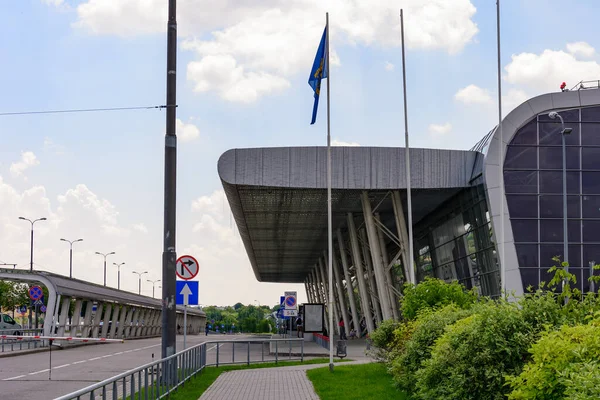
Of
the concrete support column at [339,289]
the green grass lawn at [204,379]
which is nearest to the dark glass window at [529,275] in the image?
the green grass lawn at [204,379]

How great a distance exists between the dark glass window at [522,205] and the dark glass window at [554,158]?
1504mm

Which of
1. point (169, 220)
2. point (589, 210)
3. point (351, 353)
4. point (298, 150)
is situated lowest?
point (351, 353)

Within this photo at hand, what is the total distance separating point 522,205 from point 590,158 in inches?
140

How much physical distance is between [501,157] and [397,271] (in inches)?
1195

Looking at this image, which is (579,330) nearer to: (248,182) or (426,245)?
(248,182)

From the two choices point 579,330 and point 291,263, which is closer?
point 579,330

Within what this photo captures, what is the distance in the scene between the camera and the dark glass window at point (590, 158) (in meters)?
35.0

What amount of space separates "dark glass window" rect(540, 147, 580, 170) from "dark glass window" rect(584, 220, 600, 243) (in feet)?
7.83

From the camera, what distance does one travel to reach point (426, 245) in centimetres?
5056

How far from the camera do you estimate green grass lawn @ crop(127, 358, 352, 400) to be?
1630cm

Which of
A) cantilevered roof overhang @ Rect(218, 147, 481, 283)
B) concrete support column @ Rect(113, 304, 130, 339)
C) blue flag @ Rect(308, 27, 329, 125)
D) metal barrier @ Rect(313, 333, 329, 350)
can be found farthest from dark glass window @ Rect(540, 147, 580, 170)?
concrete support column @ Rect(113, 304, 130, 339)

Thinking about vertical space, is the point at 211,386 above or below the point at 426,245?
below

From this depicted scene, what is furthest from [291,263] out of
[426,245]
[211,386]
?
[211,386]

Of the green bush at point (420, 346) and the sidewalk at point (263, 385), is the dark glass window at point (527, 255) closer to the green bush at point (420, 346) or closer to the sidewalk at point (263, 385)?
the sidewalk at point (263, 385)
